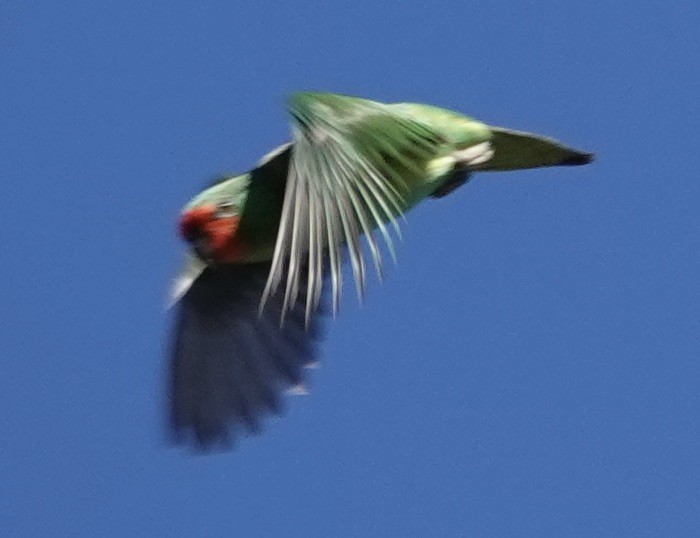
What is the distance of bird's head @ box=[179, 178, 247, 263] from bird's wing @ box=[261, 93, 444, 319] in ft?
0.40

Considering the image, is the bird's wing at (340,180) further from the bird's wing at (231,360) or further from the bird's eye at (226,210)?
the bird's wing at (231,360)

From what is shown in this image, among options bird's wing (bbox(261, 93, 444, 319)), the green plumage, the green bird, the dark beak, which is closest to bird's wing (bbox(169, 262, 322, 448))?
the green bird

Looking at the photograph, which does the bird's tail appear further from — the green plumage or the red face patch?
the red face patch

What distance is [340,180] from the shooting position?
10.2 feet

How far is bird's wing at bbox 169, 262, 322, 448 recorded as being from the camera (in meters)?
3.90

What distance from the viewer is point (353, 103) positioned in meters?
3.26

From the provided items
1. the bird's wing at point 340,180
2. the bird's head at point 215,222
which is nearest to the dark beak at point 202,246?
the bird's head at point 215,222

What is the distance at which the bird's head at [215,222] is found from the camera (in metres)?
3.41

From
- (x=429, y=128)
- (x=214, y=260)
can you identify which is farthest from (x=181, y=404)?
(x=429, y=128)

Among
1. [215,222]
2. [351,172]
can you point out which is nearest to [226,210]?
[215,222]

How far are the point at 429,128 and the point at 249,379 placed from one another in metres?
0.72

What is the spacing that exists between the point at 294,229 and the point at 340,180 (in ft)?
0.32

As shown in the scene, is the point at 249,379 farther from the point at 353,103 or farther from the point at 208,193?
the point at 353,103

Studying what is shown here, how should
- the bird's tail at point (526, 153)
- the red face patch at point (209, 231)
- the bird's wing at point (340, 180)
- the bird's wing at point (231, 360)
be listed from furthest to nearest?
the bird's wing at point (231, 360) → the bird's tail at point (526, 153) → the red face patch at point (209, 231) → the bird's wing at point (340, 180)
